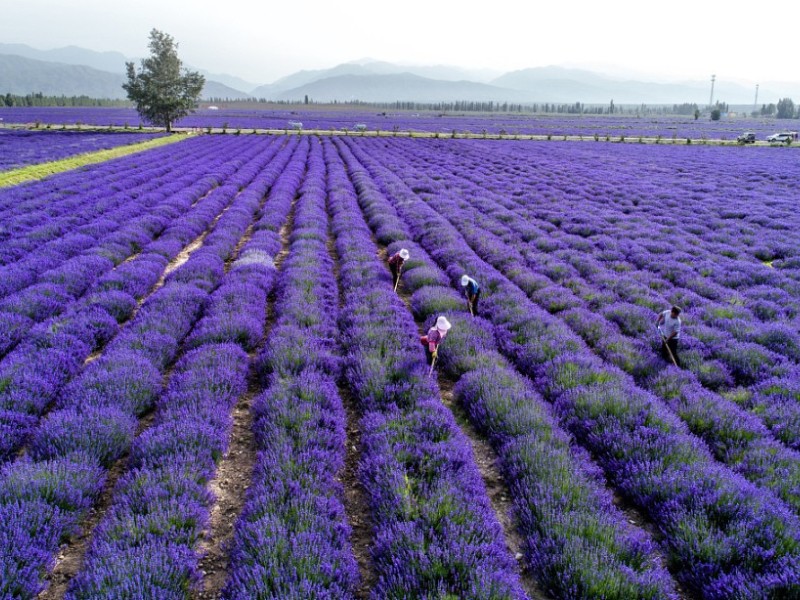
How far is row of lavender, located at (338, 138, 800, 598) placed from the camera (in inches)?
139

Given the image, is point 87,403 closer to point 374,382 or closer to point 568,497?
point 374,382

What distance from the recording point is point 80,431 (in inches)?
192

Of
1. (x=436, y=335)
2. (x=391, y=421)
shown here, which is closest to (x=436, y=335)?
(x=436, y=335)

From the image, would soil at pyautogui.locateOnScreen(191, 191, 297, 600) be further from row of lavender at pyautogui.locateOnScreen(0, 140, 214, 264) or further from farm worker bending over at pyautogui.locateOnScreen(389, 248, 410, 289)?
row of lavender at pyautogui.locateOnScreen(0, 140, 214, 264)

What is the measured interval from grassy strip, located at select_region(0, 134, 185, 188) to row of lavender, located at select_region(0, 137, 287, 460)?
1466 centimetres

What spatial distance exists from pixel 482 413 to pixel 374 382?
1.43 metres

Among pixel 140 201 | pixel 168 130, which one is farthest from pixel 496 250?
pixel 168 130

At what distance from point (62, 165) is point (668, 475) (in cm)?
3208

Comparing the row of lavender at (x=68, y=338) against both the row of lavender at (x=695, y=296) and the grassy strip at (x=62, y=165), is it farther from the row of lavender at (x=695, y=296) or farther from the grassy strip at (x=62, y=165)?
the grassy strip at (x=62, y=165)

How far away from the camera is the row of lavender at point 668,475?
352cm

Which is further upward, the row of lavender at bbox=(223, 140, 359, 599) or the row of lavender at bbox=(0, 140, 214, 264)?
the row of lavender at bbox=(0, 140, 214, 264)

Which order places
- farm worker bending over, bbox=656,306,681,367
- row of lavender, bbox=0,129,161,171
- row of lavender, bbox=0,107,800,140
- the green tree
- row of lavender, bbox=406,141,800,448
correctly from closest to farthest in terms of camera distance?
1. row of lavender, bbox=406,141,800,448
2. farm worker bending over, bbox=656,306,681,367
3. row of lavender, bbox=0,129,161,171
4. row of lavender, bbox=0,107,800,140
5. the green tree

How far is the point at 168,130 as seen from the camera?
55219mm

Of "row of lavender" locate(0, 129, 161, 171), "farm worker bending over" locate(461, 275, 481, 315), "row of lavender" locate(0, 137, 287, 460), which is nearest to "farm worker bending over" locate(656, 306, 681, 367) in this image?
"farm worker bending over" locate(461, 275, 481, 315)
